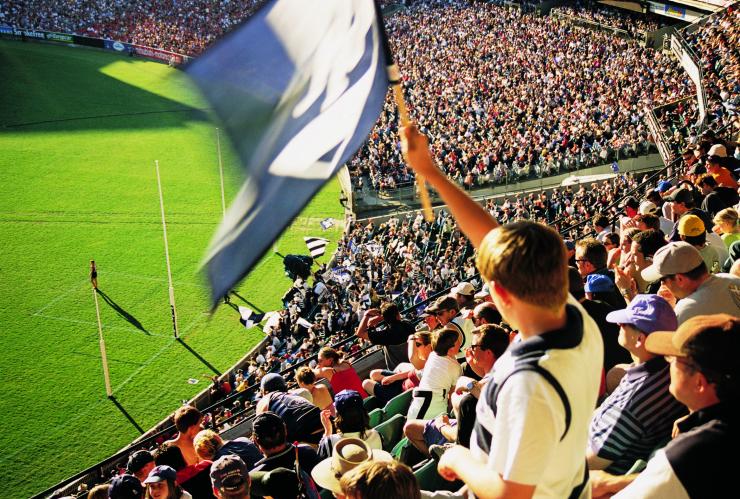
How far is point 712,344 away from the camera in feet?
8.09

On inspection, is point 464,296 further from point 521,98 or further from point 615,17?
point 615,17

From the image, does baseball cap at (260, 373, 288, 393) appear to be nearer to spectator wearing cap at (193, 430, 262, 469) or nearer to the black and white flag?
spectator wearing cap at (193, 430, 262, 469)

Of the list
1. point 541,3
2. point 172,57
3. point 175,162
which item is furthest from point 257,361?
point 172,57

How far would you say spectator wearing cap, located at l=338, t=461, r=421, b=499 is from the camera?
254 cm

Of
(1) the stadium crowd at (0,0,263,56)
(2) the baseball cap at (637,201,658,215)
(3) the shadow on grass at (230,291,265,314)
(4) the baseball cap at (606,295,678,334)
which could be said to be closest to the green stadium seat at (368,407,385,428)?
(4) the baseball cap at (606,295,678,334)

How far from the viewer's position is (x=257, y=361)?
17.0 m

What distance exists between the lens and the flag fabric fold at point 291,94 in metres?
3.67

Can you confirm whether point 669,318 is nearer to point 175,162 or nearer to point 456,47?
point 175,162

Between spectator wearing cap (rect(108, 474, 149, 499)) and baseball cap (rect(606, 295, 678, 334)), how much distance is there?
2.89 m

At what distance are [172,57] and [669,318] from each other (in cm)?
5200

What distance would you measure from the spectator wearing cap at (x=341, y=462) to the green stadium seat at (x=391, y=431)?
174 cm

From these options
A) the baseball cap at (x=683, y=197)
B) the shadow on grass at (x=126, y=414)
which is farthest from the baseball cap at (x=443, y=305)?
the shadow on grass at (x=126, y=414)

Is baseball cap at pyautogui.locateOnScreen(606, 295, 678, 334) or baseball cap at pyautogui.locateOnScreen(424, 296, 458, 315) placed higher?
baseball cap at pyautogui.locateOnScreen(606, 295, 678, 334)

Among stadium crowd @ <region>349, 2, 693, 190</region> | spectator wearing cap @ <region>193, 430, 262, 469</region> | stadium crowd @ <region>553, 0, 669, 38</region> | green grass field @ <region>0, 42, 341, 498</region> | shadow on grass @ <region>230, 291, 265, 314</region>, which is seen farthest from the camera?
stadium crowd @ <region>553, 0, 669, 38</region>
